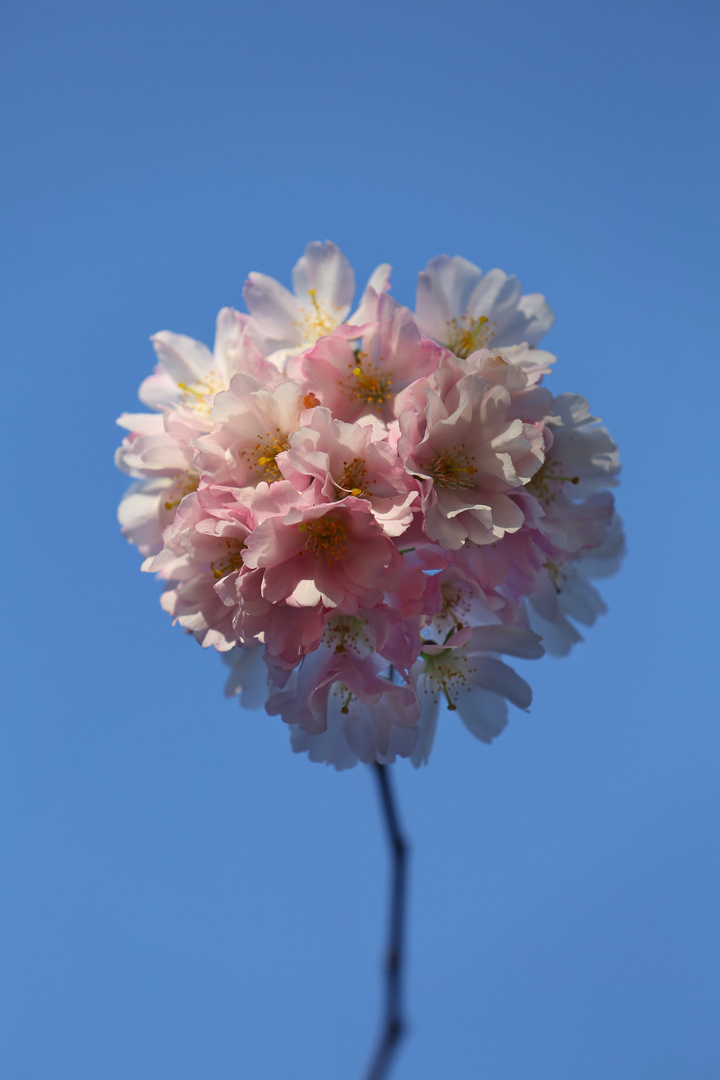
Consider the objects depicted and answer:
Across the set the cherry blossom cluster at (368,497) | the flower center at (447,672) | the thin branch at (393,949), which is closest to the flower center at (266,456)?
the cherry blossom cluster at (368,497)

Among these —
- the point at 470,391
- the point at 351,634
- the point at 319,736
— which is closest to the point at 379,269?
the point at 470,391

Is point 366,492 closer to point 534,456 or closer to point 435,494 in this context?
point 435,494

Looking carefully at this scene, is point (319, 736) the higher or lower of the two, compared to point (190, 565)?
lower

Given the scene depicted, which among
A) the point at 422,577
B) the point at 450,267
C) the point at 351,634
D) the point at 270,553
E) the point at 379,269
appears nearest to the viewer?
the point at 270,553

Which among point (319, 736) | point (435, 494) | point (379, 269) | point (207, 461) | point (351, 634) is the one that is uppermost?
point (379, 269)

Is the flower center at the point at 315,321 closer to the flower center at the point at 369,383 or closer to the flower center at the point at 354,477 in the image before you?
the flower center at the point at 369,383

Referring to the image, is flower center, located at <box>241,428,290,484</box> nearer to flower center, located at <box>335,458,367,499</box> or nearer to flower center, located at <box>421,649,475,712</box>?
flower center, located at <box>335,458,367,499</box>
